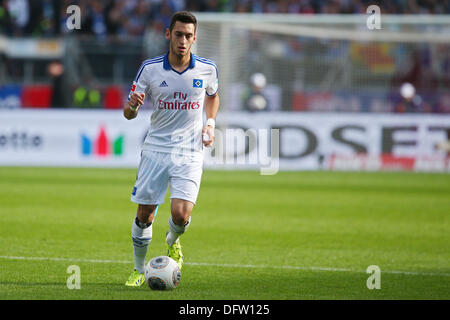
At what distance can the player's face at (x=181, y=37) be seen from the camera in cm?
702

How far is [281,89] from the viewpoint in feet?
74.9

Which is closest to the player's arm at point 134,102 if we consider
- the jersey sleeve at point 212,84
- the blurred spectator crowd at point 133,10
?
the jersey sleeve at point 212,84

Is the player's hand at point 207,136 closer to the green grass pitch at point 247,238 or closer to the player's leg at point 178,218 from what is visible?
the player's leg at point 178,218

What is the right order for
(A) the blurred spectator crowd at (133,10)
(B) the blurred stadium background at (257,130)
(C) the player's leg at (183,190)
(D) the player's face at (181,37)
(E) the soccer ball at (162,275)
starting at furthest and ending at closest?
1. (A) the blurred spectator crowd at (133,10)
2. (B) the blurred stadium background at (257,130)
3. (C) the player's leg at (183,190)
4. (D) the player's face at (181,37)
5. (E) the soccer ball at (162,275)

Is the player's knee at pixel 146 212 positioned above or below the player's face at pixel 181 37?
below

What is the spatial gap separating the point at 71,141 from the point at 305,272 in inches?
567

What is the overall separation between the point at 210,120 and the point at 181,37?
814mm

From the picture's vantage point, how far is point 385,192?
16.6 meters

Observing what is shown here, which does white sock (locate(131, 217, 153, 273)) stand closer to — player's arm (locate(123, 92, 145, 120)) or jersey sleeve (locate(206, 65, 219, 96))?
player's arm (locate(123, 92, 145, 120))

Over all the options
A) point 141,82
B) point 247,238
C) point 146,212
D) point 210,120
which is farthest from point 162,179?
point 247,238

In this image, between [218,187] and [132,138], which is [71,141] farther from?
[218,187]

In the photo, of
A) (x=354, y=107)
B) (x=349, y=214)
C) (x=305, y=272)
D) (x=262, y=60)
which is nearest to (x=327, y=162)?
(x=354, y=107)

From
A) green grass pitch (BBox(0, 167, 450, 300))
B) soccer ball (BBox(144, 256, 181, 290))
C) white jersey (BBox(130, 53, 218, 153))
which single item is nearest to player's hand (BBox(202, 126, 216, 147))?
white jersey (BBox(130, 53, 218, 153))

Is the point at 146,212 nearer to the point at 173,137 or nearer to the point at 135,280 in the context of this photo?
the point at 135,280
